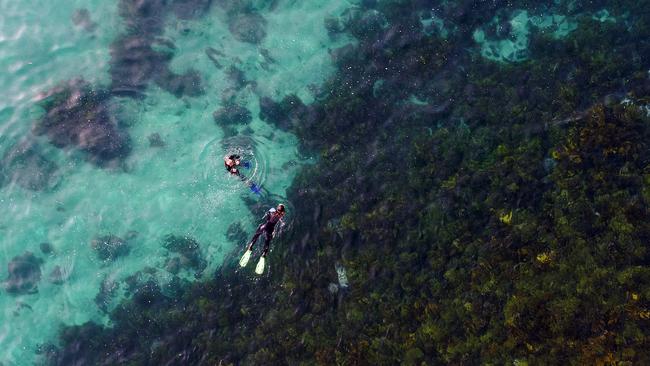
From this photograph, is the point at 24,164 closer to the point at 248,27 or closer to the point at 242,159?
the point at 242,159

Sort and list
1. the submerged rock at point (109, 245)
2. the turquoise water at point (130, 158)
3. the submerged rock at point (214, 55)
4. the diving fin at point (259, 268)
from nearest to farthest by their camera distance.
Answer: the diving fin at point (259, 268)
the turquoise water at point (130, 158)
the submerged rock at point (109, 245)
the submerged rock at point (214, 55)

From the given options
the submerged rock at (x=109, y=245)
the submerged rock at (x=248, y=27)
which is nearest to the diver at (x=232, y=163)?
the submerged rock at (x=109, y=245)

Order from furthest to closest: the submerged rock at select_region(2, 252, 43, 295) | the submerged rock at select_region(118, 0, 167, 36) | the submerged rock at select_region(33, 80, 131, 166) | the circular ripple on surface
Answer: the submerged rock at select_region(118, 0, 167, 36)
the submerged rock at select_region(33, 80, 131, 166)
the submerged rock at select_region(2, 252, 43, 295)
the circular ripple on surface

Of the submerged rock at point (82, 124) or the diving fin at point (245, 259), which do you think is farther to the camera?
the submerged rock at point (82, 124)

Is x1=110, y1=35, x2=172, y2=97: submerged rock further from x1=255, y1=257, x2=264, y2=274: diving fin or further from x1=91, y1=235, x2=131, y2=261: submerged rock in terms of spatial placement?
x1=255, y1=257, x2=264, y2=274: diving fin

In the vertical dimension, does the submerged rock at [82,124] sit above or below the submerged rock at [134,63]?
below

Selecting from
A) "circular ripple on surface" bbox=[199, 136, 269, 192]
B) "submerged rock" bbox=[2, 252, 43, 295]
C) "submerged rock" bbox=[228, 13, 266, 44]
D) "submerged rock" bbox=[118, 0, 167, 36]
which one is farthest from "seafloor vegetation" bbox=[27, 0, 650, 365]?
"submerged rock" bbox=[2, 252, 43, 295]

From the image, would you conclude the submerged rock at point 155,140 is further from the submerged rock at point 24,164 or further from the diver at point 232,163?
the diver at point 232,163
